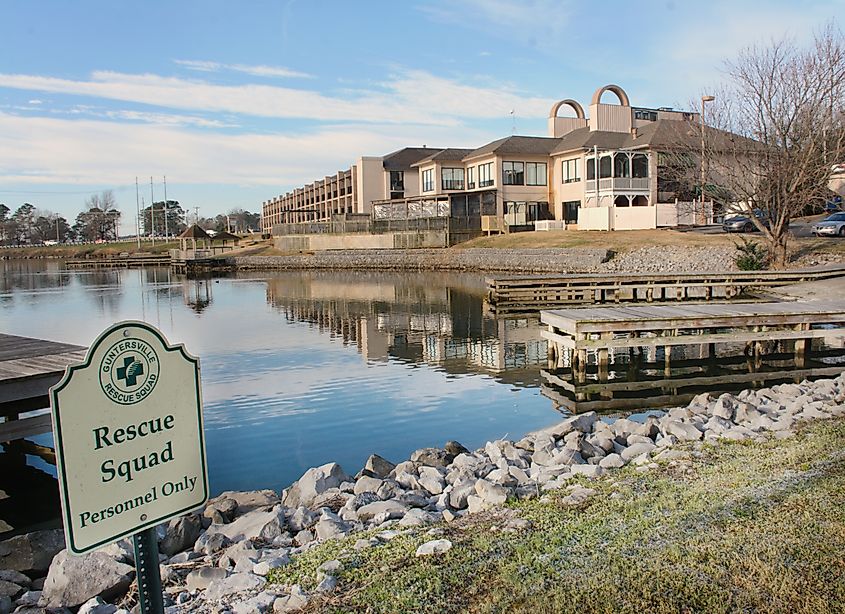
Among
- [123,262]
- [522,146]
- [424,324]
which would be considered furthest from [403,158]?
[424,324]

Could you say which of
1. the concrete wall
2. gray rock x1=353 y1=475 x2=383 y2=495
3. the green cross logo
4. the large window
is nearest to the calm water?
gray rock x1=353 y1=475 x2=383 y2=495

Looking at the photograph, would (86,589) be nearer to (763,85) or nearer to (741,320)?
(741,320)

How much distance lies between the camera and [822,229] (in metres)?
34.8

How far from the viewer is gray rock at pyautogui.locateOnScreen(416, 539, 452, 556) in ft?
15.4

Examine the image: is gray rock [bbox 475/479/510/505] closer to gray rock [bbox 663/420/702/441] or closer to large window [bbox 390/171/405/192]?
gray rock [bbox 663/420/702/441]

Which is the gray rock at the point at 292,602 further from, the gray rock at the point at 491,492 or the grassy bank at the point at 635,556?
the gray rock at the point at 491,492

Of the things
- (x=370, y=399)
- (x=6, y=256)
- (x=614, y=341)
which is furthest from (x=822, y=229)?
(x=6, y=256)

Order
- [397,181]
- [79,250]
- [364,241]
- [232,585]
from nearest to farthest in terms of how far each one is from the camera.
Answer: [232,585], [364,241], [397,181], [79,250]

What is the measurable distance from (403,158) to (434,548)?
65.3 metres

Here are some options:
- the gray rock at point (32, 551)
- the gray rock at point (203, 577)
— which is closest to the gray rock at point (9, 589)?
the gray rock at point (32, 551)

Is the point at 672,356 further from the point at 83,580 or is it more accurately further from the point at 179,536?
the point at 83,580

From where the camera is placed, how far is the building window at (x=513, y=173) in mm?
52406

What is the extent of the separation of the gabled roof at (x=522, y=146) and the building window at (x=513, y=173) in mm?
956

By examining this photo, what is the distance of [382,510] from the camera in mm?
6137
